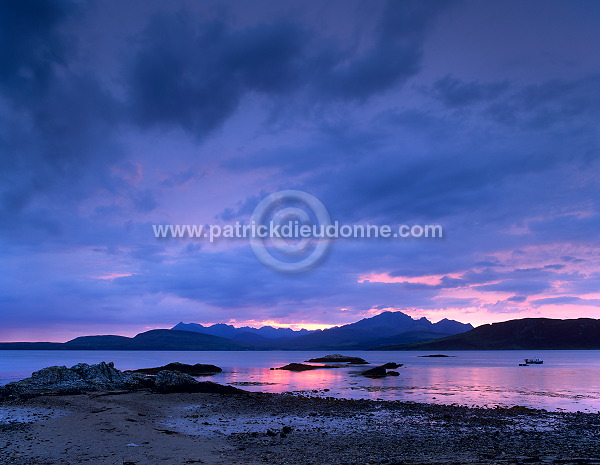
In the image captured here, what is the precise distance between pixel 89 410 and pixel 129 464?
18.6 m

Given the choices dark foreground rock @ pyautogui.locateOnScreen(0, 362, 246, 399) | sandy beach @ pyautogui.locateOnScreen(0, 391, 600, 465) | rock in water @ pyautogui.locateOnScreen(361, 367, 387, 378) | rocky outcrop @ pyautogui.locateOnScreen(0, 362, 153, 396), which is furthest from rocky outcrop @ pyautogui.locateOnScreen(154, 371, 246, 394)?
rock in water @ pyautogui.locateOnScreen(361, 367, 387, 378)

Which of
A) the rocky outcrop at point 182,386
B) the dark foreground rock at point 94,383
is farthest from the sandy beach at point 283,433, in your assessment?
the rocky outcrop at point 182,386

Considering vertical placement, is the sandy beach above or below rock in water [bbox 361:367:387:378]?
above

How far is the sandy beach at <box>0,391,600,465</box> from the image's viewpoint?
17828mm

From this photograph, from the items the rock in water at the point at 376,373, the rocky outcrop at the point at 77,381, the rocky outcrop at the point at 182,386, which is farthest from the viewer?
the rock in water at the point at 376,373

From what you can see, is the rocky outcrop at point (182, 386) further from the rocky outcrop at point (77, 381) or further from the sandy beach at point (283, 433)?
the sandy beach at point (283, 433)

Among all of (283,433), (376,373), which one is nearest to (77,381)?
(283,433)

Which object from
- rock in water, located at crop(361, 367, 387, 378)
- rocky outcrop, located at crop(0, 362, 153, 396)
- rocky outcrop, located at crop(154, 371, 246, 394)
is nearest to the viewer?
rocky outcrop, located at crop(0, 362, 153, 396)

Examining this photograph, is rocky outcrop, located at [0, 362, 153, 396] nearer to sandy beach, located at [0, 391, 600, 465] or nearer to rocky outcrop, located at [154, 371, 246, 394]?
rocky outcrop, located at [154, 371, 246, 394]

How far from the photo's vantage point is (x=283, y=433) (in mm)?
23312

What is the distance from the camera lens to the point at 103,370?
170ft

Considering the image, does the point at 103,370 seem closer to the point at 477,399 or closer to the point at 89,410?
the point at 89,410

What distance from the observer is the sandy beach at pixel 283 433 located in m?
17.8

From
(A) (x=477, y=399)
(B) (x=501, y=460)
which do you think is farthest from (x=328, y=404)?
(B) (x=501, y=460)
